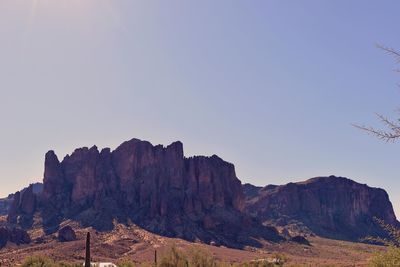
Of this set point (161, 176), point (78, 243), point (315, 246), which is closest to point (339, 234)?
point (315, 246)

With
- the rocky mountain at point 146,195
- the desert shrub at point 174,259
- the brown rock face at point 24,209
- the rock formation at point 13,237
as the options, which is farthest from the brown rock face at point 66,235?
the desert shrub at point 174,259

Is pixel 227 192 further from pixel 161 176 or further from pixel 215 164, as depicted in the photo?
pixel 161 176

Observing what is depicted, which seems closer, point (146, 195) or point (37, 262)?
point (37, 262)

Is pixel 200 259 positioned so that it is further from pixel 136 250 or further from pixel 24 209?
pixel 24 209

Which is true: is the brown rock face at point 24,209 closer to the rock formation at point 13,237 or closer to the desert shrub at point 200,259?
the rock formation at point 13,237

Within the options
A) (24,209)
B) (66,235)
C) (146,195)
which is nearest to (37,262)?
(66,235)

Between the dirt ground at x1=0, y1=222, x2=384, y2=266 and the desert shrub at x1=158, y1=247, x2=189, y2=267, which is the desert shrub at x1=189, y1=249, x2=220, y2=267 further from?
the dirt ground at x1=0, y1=222, x2=384, y2=266

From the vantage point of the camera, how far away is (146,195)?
469ft

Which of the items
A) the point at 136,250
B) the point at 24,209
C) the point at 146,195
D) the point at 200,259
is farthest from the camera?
the point at 24,209

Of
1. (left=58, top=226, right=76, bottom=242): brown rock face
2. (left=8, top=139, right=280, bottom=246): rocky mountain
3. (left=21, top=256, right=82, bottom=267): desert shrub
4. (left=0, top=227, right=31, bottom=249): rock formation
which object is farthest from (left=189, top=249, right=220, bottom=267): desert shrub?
(left=8, top=139, right=280, bottom=246): rocky mountain

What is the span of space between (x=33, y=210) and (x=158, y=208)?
39231 millimetres

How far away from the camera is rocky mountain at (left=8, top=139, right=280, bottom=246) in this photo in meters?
131

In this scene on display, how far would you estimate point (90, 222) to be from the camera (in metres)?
126

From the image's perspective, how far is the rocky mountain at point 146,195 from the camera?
131 m
